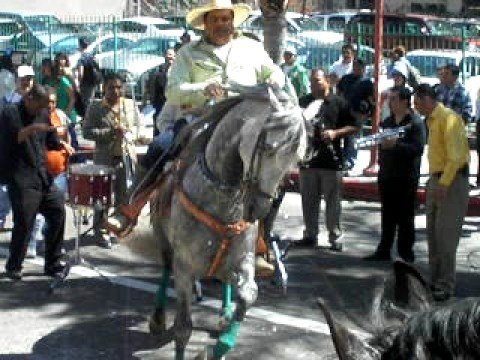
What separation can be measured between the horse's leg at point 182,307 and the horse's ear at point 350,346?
5.53 meters

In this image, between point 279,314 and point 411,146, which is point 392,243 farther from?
point 279,314

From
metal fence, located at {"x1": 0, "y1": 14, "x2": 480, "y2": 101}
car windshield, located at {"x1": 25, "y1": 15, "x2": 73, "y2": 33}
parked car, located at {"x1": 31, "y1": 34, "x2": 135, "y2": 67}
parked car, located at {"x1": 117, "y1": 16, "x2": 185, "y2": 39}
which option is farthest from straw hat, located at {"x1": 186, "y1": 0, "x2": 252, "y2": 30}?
car windshield, located at {"x1": 25, "y1": 15, "x2": 73, "y2": 33}

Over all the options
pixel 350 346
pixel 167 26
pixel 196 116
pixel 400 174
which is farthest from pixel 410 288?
pixel 167 26

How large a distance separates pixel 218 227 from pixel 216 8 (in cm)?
170

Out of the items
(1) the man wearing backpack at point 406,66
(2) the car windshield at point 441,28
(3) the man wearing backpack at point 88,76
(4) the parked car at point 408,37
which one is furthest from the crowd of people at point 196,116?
(2) the car windshield at point 441,28

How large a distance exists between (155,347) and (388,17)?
19878mm

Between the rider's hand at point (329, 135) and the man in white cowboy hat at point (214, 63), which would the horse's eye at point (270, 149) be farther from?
the rider's hand at point (329, 135)

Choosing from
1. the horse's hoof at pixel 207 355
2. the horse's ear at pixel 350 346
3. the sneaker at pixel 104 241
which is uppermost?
the horse's ear at pixel 350 346

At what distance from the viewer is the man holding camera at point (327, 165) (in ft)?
37.5

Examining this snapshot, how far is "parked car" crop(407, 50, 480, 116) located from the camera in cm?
1986

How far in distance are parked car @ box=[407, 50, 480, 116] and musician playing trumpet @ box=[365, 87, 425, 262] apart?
857 cm

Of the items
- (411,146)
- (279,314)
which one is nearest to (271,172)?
(279,314)

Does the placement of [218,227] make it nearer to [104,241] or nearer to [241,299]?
[241,299]

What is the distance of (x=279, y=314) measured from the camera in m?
9.40
